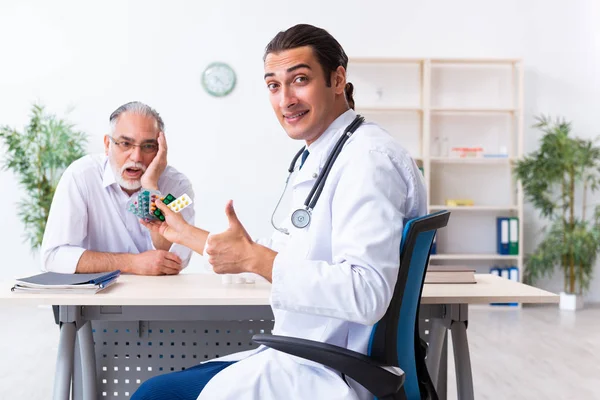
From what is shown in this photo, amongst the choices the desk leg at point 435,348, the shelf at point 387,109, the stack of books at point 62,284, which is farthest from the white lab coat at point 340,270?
the shelf at point 387,109

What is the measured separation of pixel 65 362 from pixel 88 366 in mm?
368

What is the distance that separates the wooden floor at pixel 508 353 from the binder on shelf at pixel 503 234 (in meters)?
0.56

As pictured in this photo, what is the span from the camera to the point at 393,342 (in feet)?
4.58

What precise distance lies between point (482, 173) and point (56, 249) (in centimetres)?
491

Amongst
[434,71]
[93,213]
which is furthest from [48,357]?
[434,71]

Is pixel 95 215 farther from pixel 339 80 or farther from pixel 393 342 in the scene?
pixel 393 342

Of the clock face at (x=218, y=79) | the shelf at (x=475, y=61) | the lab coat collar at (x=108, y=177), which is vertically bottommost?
the lab coat collar at (x=108, y=177)

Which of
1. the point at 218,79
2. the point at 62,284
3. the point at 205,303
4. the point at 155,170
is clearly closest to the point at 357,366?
the point at 205,303

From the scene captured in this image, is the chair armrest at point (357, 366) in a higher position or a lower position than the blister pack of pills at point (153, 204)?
lower

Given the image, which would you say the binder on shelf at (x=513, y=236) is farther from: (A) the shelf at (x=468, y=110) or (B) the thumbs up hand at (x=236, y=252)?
(B) the thumbs up hand at (x=236, y=252)

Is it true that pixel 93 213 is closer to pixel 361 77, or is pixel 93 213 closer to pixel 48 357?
pixel 48 357

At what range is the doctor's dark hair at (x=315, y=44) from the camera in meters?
1.67

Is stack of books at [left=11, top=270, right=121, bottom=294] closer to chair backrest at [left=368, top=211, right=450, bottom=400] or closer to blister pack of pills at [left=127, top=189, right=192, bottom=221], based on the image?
blister pack of pills at [left=127, top=189, right=192, bottom=221]

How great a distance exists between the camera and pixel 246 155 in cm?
652
